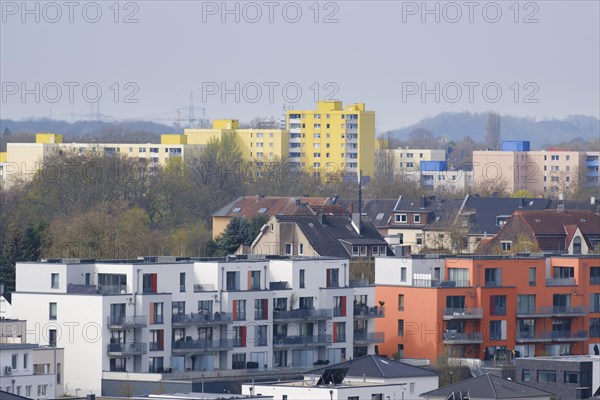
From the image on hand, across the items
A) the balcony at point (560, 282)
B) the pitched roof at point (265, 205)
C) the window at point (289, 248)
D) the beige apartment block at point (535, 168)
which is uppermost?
the beige apartment block at point (535, 168)

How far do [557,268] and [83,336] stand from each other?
15859 millimetres

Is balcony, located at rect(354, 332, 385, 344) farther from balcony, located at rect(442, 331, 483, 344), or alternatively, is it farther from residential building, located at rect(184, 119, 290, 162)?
residential building, located at rect(184, 119, 290, 162)

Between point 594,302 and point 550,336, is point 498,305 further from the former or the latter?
point 594,302

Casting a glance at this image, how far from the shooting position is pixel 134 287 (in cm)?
5138

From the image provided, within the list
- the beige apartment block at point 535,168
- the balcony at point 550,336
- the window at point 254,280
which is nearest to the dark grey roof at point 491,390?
the window at point 254,280

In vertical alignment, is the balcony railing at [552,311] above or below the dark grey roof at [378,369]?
above

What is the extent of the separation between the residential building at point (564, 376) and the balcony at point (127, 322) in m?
9.31

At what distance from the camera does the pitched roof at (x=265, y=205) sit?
279 ft

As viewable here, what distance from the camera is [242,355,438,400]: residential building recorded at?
4194 centimetres

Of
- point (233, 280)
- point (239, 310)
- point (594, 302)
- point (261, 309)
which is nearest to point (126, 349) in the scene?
point (239, 310)

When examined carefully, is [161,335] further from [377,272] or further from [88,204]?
[88,204]

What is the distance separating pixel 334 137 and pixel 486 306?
316 feet

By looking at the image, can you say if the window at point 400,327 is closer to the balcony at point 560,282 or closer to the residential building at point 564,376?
the balcony at point 560,282

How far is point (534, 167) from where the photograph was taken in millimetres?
150250
